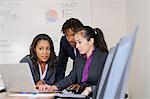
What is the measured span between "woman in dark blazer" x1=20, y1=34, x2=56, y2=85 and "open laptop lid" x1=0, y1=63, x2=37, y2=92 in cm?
91

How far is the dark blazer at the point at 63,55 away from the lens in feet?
10.8

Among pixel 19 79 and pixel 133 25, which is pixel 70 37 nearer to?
pixel 133 25

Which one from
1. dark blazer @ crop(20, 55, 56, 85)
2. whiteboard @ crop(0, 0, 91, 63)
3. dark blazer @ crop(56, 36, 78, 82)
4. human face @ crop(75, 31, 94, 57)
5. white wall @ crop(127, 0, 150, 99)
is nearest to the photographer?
human face @ crop(75, 31, 94, 57)

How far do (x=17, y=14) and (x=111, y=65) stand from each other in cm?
292

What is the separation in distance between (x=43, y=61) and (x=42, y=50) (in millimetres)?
142

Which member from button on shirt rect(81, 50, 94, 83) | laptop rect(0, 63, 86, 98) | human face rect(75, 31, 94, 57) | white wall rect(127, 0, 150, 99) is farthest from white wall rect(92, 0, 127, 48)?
laptop rect(0, 63, 86, 98)

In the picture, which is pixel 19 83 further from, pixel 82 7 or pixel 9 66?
pixel 82 7

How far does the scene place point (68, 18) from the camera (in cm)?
361

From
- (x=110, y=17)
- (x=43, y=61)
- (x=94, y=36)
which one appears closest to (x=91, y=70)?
(x=94, y=36)

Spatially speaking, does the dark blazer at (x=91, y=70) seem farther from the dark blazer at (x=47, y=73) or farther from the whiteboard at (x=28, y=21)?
the whiteboard at (x=28, y=21)

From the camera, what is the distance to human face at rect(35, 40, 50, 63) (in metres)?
3.06

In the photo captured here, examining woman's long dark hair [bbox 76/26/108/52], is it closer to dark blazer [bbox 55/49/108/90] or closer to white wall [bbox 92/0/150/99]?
dark blazer [bbox 55/49/108/90]

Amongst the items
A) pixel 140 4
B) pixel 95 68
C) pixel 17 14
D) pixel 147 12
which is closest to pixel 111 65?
pixel 95 68

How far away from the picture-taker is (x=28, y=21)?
11.8ft
